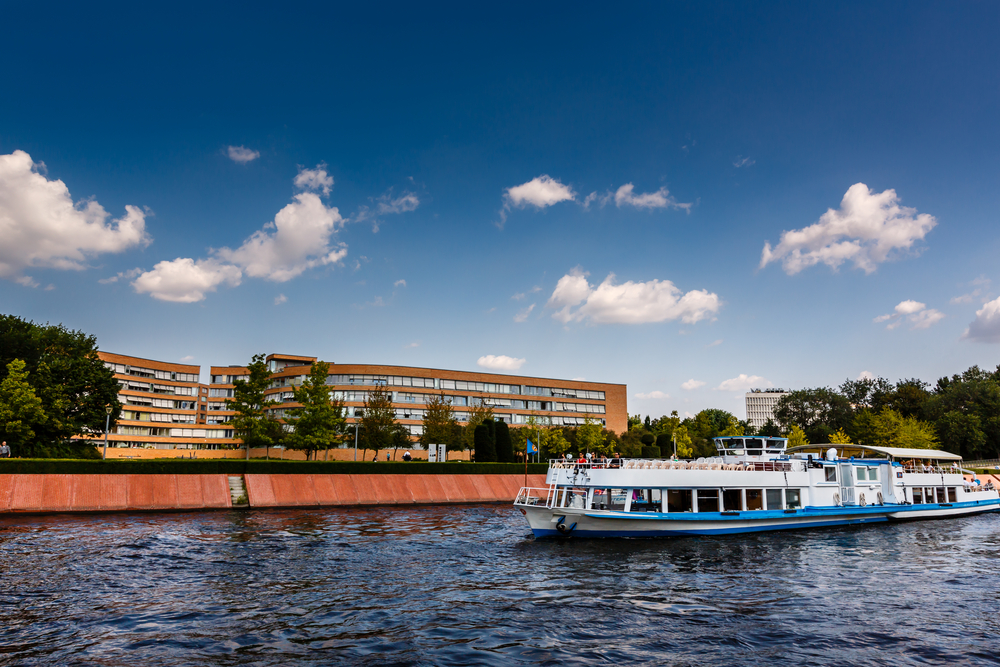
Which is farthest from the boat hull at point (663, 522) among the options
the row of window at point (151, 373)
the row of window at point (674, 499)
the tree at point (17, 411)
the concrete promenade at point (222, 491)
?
the row of window at point (151, 373)

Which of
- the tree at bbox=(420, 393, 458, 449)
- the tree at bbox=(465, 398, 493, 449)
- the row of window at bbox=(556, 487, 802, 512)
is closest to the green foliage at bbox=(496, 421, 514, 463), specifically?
the tree at bbox=(465, 398, 493, 449)

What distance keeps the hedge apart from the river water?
24.1ft

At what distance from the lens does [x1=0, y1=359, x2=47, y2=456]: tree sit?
51250mm

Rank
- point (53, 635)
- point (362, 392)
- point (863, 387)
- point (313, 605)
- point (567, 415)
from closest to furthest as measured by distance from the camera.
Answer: point (53, 635) < point (313, 605) < point (362, 392) < point (567, 415) < point (863, 387)

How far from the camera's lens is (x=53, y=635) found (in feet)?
47.9

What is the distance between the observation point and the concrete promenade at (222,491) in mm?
36928

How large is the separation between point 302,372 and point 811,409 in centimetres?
9983

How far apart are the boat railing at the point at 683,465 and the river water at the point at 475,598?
12.7 feet

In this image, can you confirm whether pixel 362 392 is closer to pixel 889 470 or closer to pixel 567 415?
pixel 567 415

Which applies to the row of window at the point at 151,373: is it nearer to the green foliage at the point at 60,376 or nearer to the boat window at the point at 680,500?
the green foliage at the point at 60,376

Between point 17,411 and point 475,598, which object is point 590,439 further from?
point 475,598

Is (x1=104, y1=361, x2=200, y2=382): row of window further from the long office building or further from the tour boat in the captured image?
the tour boat

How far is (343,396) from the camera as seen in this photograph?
345 feet

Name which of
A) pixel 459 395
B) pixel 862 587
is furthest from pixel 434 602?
Answer: pixel 459 395
